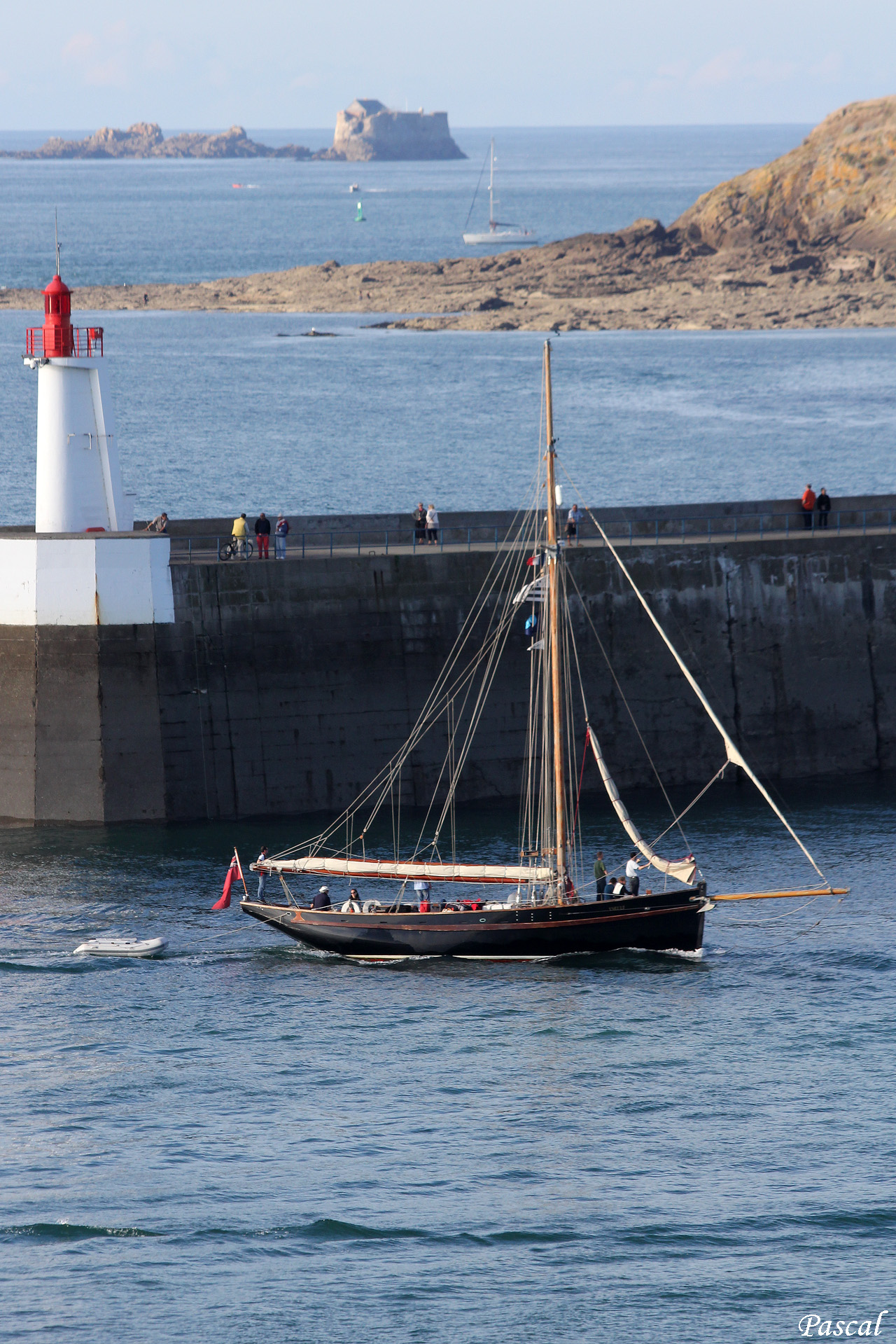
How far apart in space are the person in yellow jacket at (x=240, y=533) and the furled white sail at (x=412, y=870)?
10.3 m

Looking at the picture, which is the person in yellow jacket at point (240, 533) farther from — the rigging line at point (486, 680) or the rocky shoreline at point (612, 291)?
the rocky shoreline at point (612, 291)

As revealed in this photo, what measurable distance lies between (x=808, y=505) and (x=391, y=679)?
13.7m

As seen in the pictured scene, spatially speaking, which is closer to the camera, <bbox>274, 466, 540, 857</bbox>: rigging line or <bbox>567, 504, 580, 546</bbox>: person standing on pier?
<bbox>274, 466, 540, 857</bbox>: rigging line

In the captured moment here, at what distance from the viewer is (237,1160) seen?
25.8m

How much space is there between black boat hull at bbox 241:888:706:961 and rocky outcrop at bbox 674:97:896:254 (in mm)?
117377

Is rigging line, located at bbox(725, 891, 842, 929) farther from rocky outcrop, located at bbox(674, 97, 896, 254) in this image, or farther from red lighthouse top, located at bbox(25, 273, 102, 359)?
rocky outcrop, located at bbox(674, 97, 896, 254)

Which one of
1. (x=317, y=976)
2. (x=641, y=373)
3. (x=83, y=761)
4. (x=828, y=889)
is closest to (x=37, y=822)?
(x=83, y=761)

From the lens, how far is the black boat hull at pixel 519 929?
33.1 meters

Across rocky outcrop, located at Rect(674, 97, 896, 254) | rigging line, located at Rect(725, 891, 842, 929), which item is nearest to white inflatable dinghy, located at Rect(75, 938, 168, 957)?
rigging line, located at Rect(725, 891, 842, 929)

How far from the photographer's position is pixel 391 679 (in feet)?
139

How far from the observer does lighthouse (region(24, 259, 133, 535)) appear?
135 ft

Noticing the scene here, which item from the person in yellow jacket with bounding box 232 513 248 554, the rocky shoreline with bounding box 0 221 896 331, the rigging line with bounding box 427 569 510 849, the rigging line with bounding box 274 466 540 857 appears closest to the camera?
the rigging line with bounding box 274 466 540 857

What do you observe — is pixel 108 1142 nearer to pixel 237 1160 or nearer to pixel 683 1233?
pixel 237 1160

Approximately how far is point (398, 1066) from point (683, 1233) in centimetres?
641
